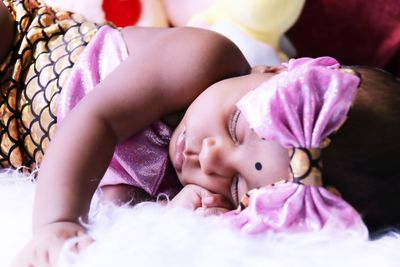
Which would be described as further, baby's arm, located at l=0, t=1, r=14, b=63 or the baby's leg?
baby's arm, located at l=0, t=1, r=14, b=63

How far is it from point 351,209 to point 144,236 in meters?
0.24

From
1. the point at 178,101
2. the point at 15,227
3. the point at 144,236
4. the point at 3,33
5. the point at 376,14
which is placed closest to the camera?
the point at 144,236

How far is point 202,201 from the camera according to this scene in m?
0.87

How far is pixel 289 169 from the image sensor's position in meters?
0.76

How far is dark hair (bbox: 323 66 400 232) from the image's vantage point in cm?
73

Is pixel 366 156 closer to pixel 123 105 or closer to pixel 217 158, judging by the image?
pixel 217 158

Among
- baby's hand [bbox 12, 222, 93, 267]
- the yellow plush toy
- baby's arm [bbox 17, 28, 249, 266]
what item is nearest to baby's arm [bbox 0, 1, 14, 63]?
baby's arm [bbox 17, 28, 249, 266]

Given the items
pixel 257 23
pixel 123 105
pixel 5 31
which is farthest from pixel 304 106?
pixel 5 31

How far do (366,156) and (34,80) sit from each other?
596 mm

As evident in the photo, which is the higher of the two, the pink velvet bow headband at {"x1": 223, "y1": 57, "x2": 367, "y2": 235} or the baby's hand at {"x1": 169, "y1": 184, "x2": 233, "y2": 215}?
the pink velvet bow headband at {"x1": 223, "y1": 57, "x2": 367, "y2": 235}

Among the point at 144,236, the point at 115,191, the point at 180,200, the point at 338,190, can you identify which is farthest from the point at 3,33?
the point at 338,190

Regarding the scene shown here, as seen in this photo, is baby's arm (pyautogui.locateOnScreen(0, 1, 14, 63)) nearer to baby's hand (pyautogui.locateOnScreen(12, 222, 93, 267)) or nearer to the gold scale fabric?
the gold scale fabric

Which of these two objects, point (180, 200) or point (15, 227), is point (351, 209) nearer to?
point (180, 200)

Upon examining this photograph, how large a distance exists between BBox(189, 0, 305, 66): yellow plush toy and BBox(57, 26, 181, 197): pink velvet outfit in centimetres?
25
